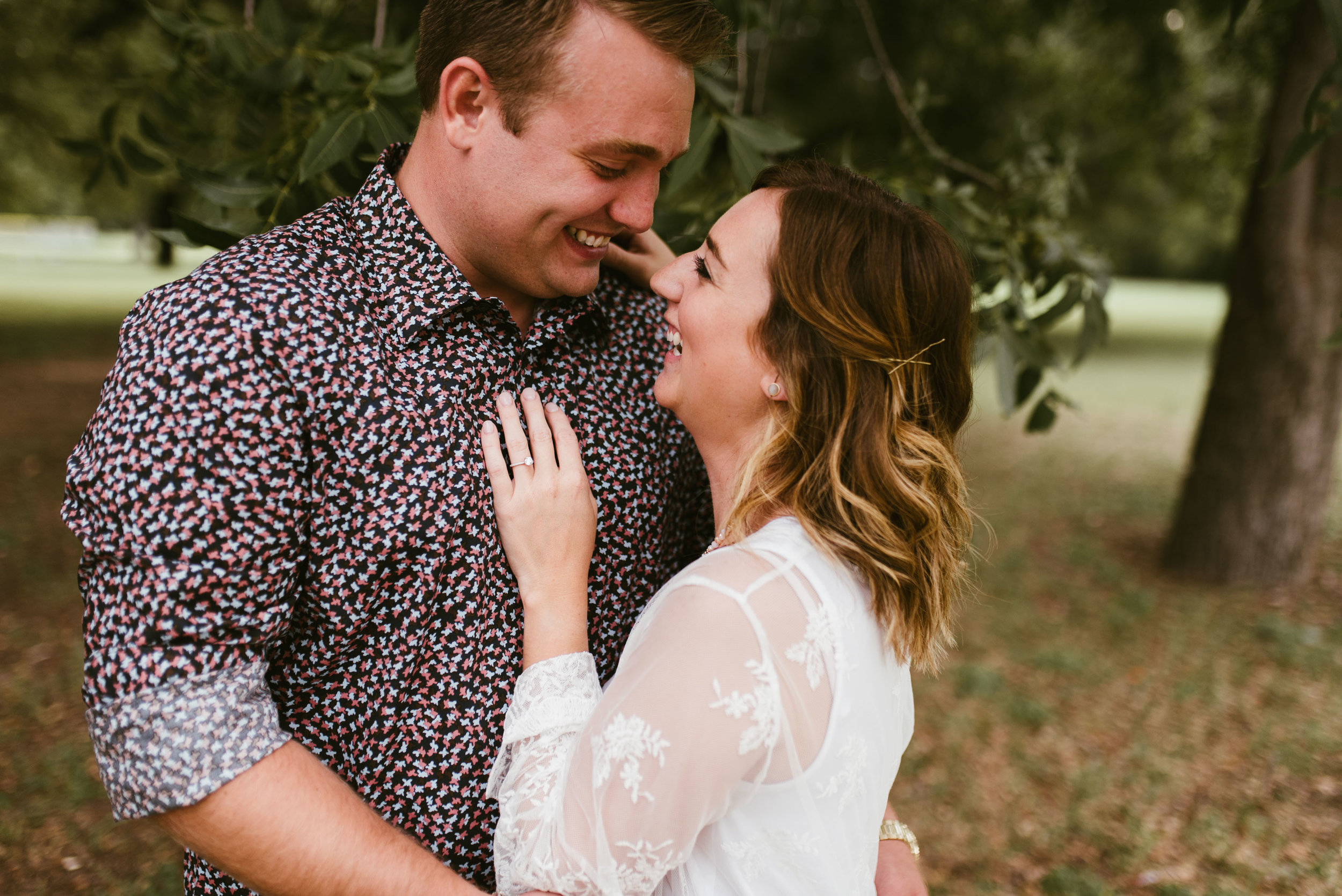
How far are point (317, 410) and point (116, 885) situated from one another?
3.09 metres

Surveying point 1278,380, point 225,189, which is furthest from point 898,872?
point 1278,380

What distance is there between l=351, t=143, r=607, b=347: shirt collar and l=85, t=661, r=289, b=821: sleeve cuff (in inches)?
23.8

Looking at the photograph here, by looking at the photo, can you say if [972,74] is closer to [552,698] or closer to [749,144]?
[749,144]

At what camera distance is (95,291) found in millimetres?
28172

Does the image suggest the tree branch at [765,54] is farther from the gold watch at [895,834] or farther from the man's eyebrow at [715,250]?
the gold watch at [895,834]

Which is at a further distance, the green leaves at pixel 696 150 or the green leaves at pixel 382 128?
the green leaves at pixel 696 150

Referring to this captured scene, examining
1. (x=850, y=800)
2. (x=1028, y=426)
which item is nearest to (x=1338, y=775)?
(x=1028, y=426)

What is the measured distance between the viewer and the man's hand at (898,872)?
1.87 m

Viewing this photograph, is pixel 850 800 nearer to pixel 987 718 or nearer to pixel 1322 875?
pixel 1322 875

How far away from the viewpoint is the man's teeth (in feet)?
5.69

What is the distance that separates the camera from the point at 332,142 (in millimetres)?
1925

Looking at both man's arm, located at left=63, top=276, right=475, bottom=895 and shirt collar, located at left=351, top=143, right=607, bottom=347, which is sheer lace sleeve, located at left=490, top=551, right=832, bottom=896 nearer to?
man's arm, located at left=63, top=276, right=475, bottom=895

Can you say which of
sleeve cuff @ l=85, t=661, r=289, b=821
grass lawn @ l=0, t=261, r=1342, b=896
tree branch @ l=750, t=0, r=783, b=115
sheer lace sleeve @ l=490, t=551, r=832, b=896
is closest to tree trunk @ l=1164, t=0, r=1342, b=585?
grass lawn @ l=0, t=261, r=1342, b=896

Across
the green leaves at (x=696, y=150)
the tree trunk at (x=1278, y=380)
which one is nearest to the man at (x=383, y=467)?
the green leaves at (x=696, y=150)
